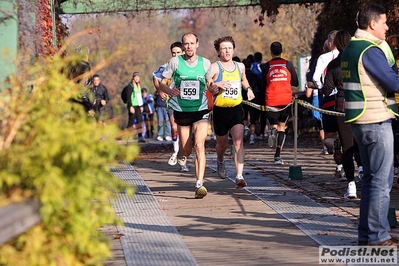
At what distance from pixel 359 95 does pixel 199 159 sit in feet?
12.6

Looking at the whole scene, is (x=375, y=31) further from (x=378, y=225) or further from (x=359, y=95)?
(x=378, y=225)

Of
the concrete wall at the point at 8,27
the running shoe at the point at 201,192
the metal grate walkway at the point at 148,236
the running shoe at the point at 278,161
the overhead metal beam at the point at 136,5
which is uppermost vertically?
the overhead metal beam at the point at 136,5

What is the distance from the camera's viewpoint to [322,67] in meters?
12.4

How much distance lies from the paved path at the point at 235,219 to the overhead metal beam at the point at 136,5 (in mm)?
7632

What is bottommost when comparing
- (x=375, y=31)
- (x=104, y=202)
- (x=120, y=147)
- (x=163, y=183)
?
(x=163, y=183)

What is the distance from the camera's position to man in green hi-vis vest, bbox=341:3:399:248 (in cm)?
712

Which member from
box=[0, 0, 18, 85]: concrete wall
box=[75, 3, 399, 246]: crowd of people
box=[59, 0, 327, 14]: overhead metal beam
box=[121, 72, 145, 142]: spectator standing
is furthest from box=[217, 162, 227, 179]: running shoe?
box=[121, 72, 145, 142]: spectator standing

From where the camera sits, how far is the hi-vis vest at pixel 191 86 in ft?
35.4

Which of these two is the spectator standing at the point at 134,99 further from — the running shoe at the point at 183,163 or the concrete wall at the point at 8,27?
the concrete wall at the point at 8,27

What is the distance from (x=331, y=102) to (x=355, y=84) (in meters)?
4.15

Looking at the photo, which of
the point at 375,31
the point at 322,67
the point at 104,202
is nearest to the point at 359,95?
the point at 375,31

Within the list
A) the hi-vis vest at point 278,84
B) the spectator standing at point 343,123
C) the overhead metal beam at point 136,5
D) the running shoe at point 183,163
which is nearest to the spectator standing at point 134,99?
the overhead metal beam at point 136,5

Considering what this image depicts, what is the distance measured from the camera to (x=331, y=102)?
11391mm

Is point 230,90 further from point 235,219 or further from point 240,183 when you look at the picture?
point 235,219
